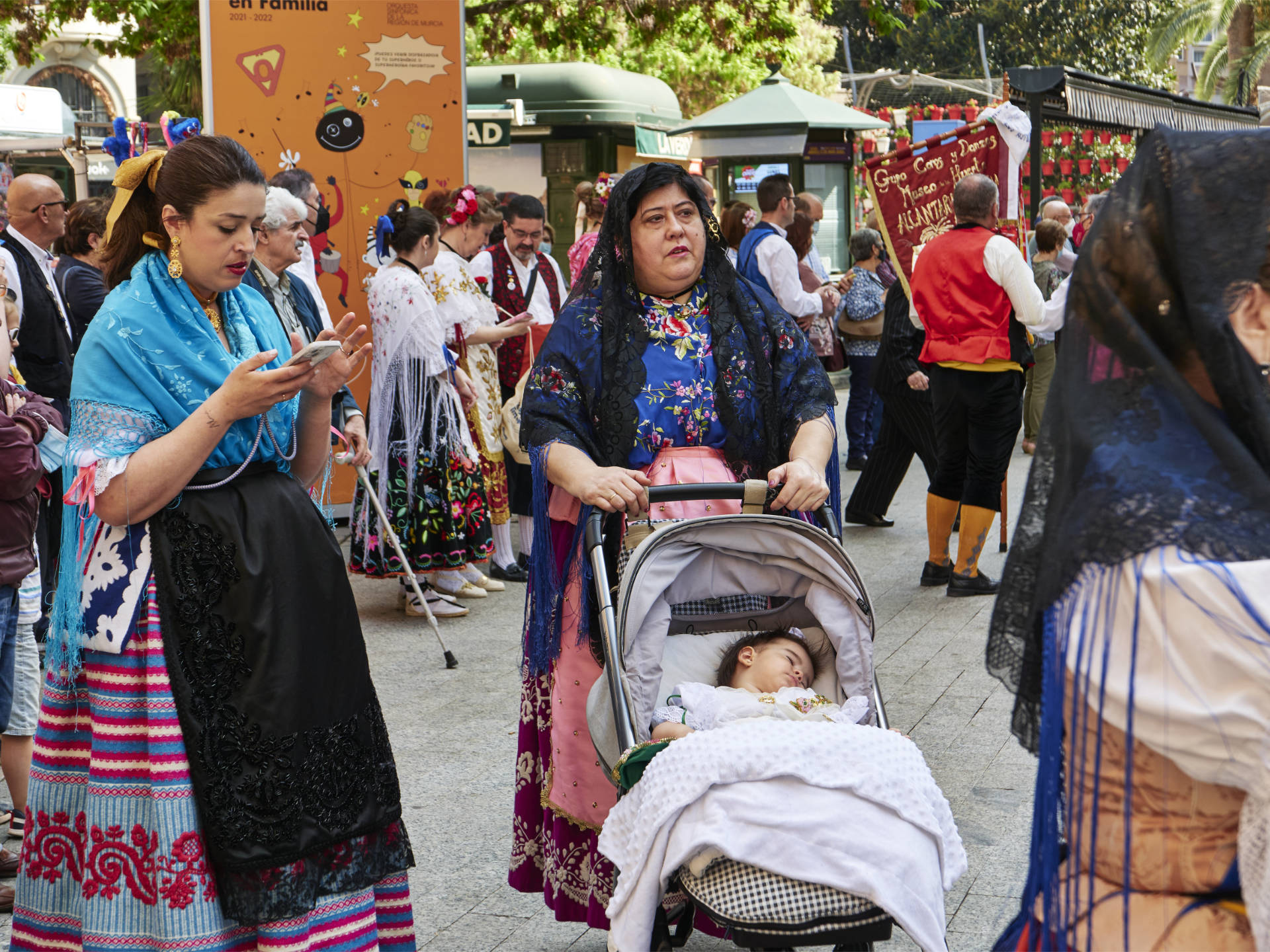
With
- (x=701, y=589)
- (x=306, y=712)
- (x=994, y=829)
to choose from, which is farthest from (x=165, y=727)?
(x=994, y=829)

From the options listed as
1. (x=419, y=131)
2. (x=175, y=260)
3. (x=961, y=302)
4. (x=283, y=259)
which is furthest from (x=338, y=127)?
(x=175, y=260)

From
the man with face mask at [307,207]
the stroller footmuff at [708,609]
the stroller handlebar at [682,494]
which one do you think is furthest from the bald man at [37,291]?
the stroller footmuff at [708,609]

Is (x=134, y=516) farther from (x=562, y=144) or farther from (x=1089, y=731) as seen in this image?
(x=562, y=144)

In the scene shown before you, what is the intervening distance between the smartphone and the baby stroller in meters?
0.71

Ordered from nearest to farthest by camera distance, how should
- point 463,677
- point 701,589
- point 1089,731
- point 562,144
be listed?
point 1089,731 < point 701,589 < point 463,677 < point 562,144

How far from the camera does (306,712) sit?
8.97 ft

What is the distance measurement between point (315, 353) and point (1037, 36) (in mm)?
48347

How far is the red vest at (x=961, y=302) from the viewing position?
7.04 m

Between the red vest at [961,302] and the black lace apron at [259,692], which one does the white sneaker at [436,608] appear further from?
the black lace apron at [259,692]

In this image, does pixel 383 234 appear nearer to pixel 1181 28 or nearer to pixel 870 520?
pixel 870 520

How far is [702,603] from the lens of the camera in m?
3.14

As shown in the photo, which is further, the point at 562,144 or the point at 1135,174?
the point at 562,144

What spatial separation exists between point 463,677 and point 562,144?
14.0 meters

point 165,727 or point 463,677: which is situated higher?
point 165,727
